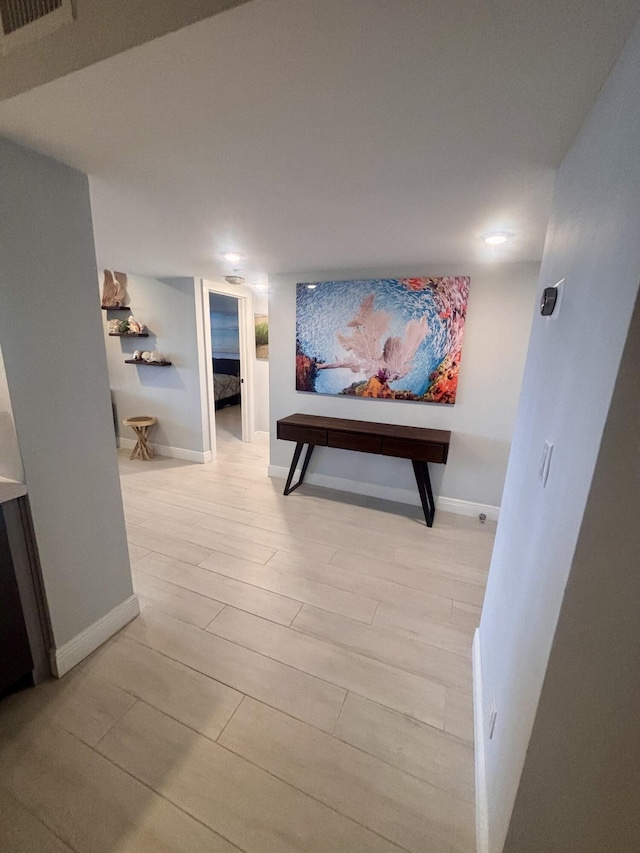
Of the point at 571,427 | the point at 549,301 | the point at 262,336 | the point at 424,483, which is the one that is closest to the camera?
the point at 571,427

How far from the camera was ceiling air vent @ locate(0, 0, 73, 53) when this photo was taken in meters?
0.79

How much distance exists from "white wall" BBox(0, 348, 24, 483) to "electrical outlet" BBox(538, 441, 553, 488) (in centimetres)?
174

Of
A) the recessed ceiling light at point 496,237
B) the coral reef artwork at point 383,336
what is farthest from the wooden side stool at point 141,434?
the recessed ceiling light at point 496,237

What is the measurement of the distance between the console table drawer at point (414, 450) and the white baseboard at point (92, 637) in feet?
6.47

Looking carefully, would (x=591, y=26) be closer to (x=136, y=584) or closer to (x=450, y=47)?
(x=450, y=47)

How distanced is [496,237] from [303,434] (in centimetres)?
198

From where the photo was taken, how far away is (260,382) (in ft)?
16.2

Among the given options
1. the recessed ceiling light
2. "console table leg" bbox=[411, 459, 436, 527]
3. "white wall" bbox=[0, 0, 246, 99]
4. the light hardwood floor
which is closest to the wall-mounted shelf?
the light hardwood floor

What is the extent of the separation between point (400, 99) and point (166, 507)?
3039 millimetres

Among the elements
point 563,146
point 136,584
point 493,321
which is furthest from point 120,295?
point 563,146

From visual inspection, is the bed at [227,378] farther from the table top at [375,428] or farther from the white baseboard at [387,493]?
the table top at [375,428]

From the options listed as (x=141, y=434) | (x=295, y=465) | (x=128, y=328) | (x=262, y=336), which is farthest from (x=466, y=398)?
(x=128, y=328)

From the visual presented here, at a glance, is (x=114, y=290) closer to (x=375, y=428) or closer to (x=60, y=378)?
(x=60, y=378)

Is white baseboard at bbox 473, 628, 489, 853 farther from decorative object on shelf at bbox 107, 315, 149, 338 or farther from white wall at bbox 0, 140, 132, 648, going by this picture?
decorative object on shelf at bbox 107, 315, 149, 338
